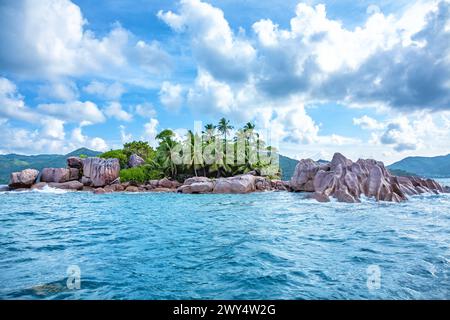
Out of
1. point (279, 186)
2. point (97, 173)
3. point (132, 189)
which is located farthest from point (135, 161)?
point (279, 186)

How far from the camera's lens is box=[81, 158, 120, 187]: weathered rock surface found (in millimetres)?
48938

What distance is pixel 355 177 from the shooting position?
2411 cm

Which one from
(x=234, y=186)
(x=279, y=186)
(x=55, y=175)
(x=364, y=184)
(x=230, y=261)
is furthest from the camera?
(x=55, y=175)

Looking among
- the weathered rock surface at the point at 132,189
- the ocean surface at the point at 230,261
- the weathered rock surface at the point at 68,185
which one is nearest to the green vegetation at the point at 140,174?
the weathered rock surface at the point at 132,189

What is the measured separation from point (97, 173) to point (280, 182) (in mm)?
32381

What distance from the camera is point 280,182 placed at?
45.8m

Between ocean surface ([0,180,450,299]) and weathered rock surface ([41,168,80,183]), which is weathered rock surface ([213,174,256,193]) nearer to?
ocean surface ([0,180,450,299])

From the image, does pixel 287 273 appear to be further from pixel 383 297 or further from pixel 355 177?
pixel 355 177

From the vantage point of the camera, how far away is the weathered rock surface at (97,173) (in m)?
48.9

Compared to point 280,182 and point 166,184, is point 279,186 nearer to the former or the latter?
point 280,182

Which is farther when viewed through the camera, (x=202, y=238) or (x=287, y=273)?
(x=202, y=238)

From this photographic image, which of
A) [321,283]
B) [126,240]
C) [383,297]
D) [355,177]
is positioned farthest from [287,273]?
[355,177]

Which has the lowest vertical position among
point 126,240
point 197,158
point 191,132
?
point 126,240
